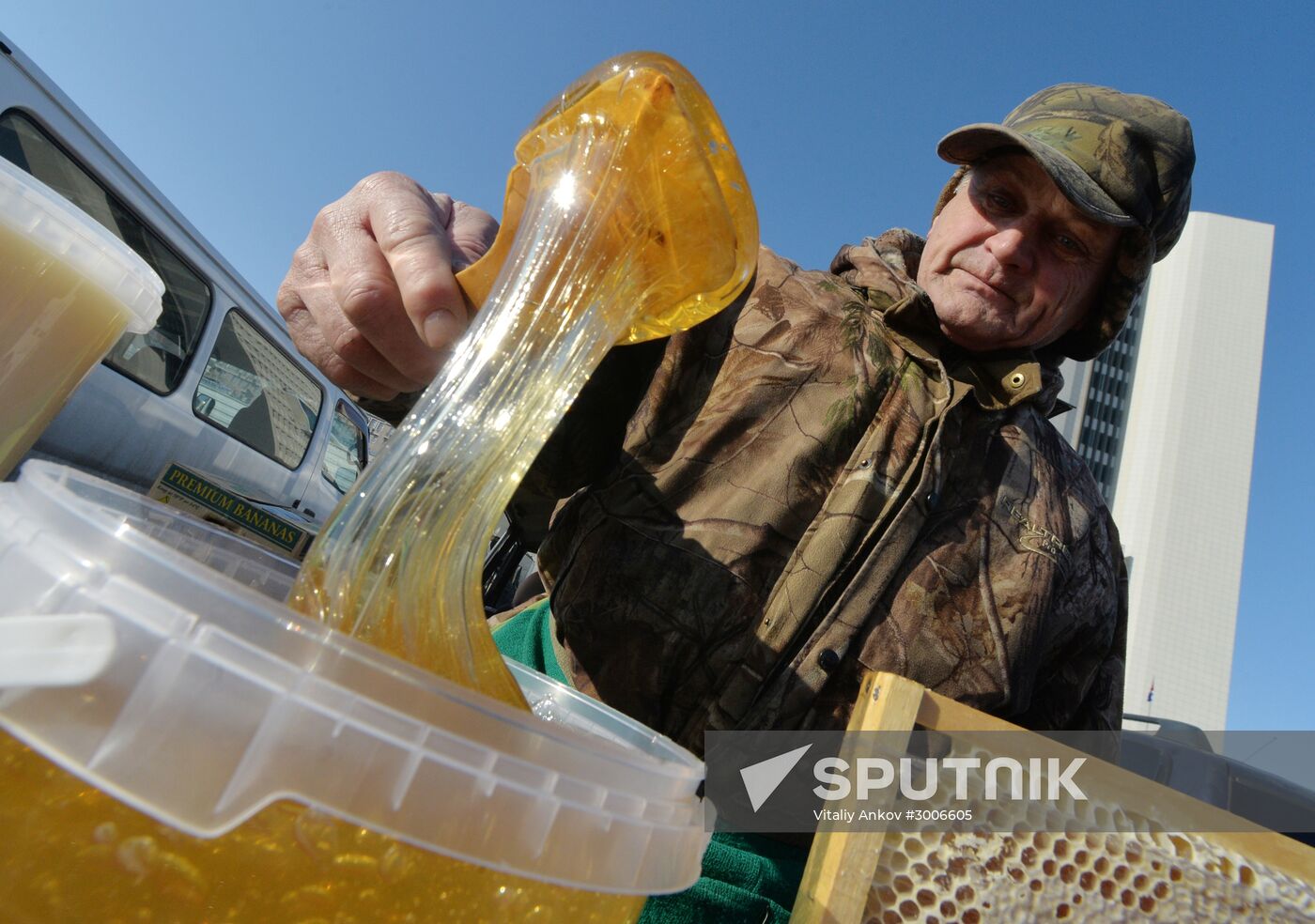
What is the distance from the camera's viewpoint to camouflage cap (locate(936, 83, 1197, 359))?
1790mm

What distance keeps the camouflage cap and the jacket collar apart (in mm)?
309

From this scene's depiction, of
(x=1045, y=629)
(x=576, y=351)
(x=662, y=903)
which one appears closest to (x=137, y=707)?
(x=576, y=351)

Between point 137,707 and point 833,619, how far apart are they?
1.19m

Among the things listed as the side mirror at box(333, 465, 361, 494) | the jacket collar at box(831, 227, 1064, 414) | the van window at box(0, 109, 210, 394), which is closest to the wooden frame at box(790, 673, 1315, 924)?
the jacket collar at box(831, 227, 1064, 414)

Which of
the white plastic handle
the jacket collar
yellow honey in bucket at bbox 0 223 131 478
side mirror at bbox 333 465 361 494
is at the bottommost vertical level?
the white plastic handle

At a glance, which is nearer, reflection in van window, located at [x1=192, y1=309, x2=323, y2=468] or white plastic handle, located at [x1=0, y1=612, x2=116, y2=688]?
white plastic handle, located at [x1=0, y1=612, x2=116, y2=688]

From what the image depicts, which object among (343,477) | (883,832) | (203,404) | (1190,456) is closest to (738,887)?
(883,832)

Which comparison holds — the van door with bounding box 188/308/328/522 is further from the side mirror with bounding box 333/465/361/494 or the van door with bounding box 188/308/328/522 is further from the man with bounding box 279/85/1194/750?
the man with bounding box 279/85/1194/750

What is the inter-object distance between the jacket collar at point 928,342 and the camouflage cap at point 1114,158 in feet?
1.01

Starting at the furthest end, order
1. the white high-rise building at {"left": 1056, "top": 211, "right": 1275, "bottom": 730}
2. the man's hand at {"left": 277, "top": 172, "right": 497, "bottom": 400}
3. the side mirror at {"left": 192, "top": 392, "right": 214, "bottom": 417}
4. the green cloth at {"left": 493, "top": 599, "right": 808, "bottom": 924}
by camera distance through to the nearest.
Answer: the white high-rise building at {"left": 1056, "top": 211, "right": 1275, "bottom": 730}, the side mirror at {"left": 192, "top": 392, "right": 214, "bottom": 417}, the green cloth at {"left": 493, "top": 599, "right": 808, "bottom": 924}, the man's hand at {"left": 277, "top": 172, "right": 497, "bottom": 400}

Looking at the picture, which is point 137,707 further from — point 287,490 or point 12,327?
point 287,490

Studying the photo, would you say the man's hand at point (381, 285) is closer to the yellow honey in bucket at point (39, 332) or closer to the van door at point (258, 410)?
the yellow honey in bucket at point (39, 332)

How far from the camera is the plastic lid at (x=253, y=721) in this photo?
370 mm

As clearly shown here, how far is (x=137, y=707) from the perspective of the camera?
37cm
